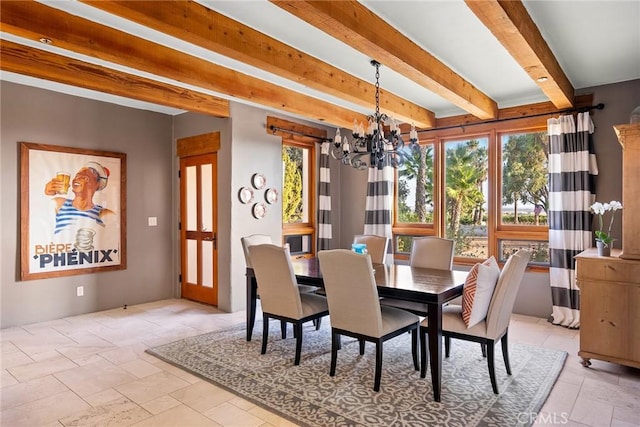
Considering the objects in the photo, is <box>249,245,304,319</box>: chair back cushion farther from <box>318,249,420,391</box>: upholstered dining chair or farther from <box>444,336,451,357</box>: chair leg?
<box>444,336,451,357</box>: chair leg

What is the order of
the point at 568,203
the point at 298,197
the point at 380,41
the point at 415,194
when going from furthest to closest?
the point at 298,197
the point at 415,194
the point at 568,203
the point at 380,41

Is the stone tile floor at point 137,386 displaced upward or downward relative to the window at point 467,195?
downward

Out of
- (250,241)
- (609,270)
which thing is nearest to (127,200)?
(250,241)

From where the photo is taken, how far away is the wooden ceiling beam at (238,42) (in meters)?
2.41

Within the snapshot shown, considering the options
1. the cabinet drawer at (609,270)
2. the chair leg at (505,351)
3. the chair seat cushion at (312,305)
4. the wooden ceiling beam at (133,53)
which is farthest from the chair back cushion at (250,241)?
the cabinet drawer at (609,270)

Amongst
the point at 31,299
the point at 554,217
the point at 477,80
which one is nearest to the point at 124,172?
the point at 31,299

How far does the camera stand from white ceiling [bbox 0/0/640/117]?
267 centimetres

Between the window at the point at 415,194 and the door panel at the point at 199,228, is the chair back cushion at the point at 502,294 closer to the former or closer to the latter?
the window at the point at 415,194

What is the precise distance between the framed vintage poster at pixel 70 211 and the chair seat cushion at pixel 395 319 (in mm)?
3731

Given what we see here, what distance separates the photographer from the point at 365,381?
293cm

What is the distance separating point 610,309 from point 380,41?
9.02 ft

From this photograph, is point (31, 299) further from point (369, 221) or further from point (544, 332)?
point (544, 332)

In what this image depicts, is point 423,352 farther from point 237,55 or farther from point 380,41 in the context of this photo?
point 237,55

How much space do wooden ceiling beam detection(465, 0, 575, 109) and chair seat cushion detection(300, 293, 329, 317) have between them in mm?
2462
